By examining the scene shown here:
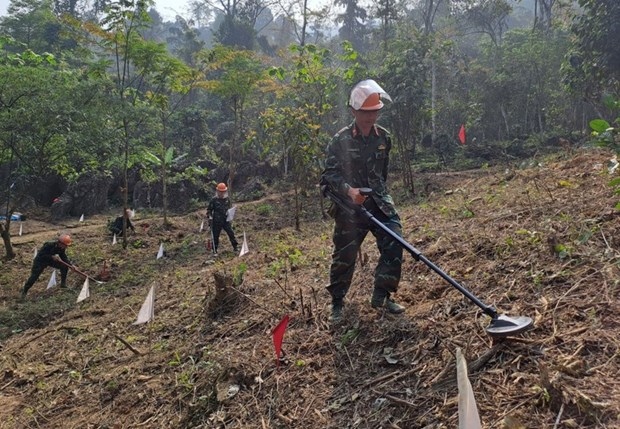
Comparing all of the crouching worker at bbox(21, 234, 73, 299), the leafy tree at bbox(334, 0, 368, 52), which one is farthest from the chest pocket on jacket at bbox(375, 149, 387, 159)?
the leafy tree at bbox(334, 0, 368, 52)

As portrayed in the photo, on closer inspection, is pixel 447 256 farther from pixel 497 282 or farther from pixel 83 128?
pixel 83 128

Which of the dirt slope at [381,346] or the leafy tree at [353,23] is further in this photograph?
the leafy tree at [353,23]

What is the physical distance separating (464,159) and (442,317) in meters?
18.9

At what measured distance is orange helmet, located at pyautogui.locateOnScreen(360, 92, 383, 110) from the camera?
3555 millimetres

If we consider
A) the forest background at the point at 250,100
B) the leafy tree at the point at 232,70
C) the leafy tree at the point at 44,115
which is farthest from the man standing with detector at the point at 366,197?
the leafy tree at the point at 232,70

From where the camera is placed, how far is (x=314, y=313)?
161 inches

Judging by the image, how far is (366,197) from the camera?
3.57 meters

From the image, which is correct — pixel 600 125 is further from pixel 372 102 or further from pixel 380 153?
pixel 380 153

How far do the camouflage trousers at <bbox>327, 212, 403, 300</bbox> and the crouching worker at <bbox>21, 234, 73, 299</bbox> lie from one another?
748 centimetres

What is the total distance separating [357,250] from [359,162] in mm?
699

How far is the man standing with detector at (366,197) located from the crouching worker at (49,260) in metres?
7.51

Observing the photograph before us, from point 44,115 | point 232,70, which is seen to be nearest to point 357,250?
point 44,115

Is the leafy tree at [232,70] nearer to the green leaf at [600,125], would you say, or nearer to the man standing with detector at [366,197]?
the man standing with detector at [366,197]

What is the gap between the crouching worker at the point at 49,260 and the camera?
A: 9.23 metres
